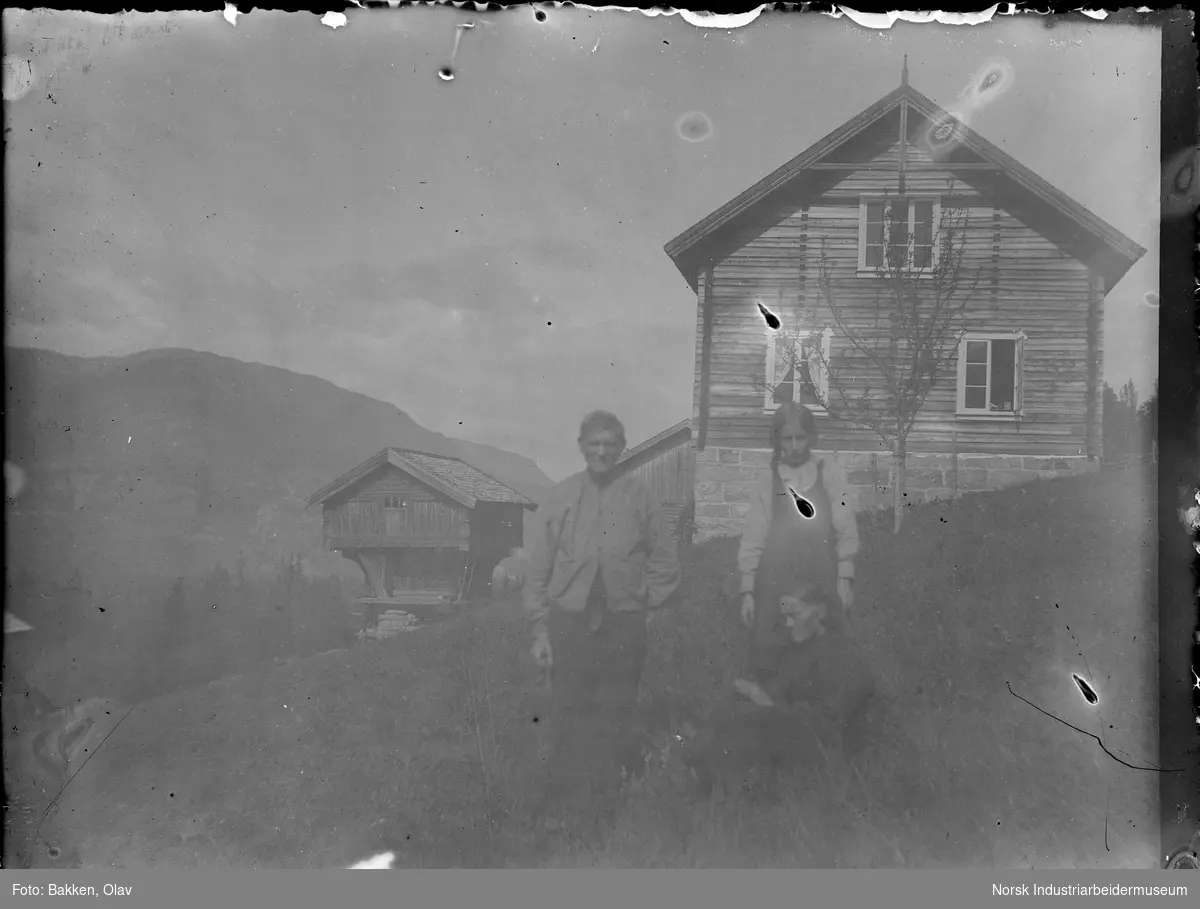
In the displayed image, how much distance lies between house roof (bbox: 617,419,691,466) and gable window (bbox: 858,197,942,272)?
1.40 metres

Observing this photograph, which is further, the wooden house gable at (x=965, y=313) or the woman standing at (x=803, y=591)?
the wooden house gable at (x=965, y=313)

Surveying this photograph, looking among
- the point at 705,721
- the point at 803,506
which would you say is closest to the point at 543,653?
the point at 705,721

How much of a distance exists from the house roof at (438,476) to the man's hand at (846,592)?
75.8 inches

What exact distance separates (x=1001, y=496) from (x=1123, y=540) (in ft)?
2.54

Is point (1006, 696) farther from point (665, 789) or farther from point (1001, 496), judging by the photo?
point (665, 789)

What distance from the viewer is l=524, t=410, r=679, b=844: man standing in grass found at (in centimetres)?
405

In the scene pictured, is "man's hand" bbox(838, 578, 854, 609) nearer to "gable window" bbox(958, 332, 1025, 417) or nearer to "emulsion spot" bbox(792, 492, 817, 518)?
"emulsion spot" bbox(792, 492, 817, 518)

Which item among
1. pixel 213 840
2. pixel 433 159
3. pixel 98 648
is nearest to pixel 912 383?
pixel 433 159

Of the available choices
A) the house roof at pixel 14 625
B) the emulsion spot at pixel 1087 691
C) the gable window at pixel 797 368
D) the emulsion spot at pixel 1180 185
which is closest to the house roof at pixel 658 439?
the gable window at pixel 797 368

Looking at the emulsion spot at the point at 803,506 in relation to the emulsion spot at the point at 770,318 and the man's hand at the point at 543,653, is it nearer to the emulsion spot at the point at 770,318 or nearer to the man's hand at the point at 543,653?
the emulsion spot at the point at 770,318

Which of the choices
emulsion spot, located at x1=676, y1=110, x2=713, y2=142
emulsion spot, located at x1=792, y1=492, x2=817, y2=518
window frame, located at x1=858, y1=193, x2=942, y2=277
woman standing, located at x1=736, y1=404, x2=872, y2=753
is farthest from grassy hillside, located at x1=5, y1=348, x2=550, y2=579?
window frame, located at x1=858, y1=193, x2=942, y2=277

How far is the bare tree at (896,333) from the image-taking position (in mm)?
4211

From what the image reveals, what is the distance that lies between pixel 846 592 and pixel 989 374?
1570 mm

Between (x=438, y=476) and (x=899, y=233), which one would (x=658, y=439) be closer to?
(x=438, y=476)
